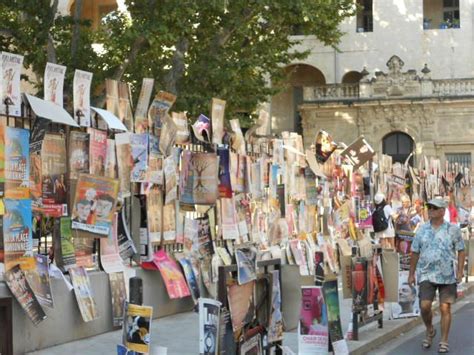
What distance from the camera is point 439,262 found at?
11219 millimetres

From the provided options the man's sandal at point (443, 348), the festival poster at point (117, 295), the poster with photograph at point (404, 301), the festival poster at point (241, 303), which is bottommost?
the man's sandal at point (443, 348)

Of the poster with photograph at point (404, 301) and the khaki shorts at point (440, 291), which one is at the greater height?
the khaki shorts at point (440, 291)

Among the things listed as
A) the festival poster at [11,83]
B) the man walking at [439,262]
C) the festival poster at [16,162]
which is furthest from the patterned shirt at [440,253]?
the festival poster at [11,83]

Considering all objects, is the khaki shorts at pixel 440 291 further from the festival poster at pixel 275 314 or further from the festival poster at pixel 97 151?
the festival poster at pixel 97 151

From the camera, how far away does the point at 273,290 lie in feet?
29.1

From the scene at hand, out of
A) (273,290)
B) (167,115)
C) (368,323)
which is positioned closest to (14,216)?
(273,290)

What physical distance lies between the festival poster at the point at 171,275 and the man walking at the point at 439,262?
3.18 metres

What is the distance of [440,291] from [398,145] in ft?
131

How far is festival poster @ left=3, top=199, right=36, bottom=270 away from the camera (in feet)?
31.3

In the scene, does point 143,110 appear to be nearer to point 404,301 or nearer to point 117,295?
point 117,295

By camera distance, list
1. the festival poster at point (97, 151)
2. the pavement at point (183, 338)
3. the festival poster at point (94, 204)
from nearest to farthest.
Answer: the pavement at point (183, 338)
the festival poster at point (94, 204)
the festival poster at point (97, 151)

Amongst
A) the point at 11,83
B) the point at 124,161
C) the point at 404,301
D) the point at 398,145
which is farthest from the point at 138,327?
the point at 398,145

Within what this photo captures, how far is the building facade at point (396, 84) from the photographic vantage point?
49.4 meters

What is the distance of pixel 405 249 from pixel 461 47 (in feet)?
123
